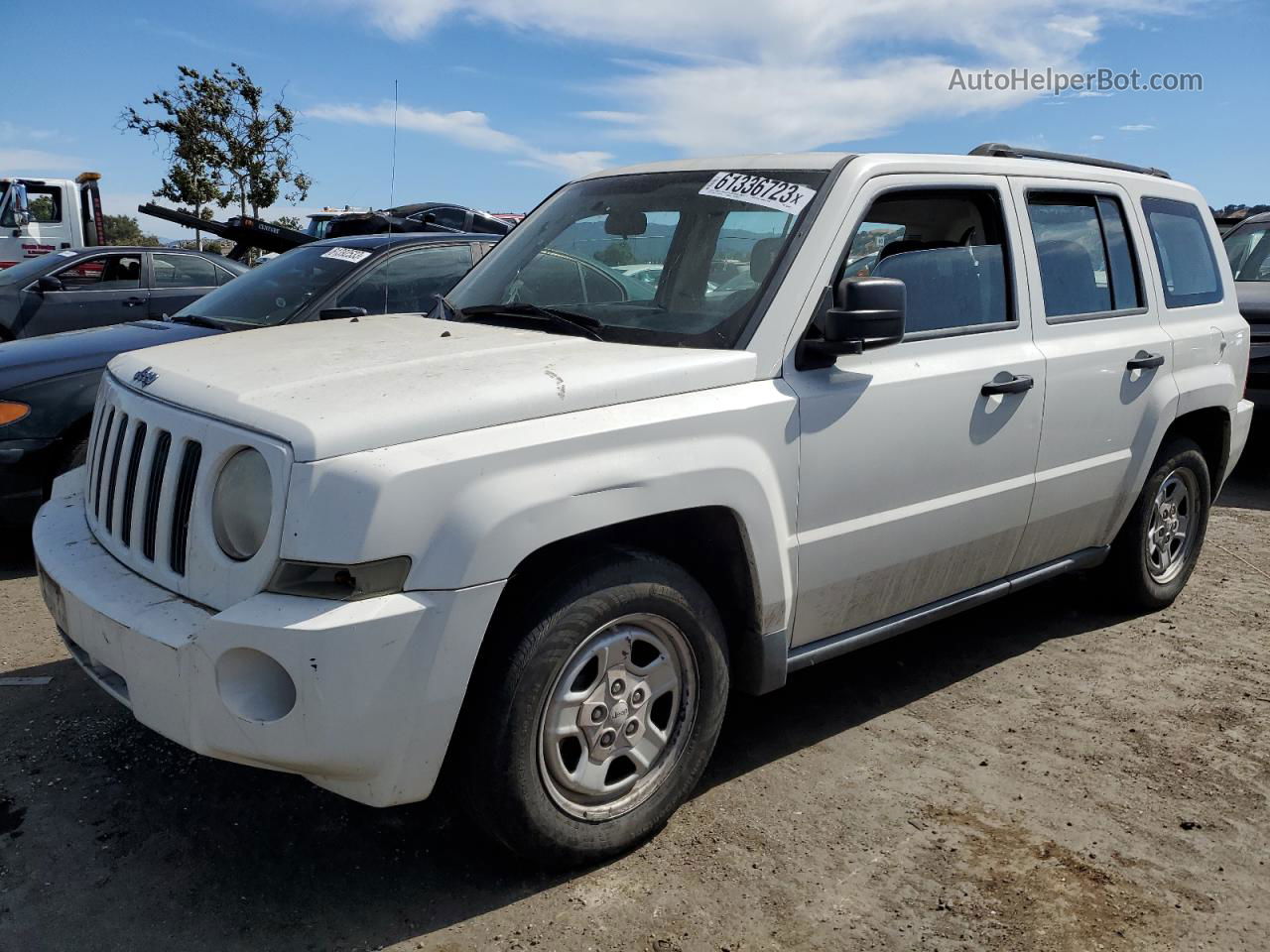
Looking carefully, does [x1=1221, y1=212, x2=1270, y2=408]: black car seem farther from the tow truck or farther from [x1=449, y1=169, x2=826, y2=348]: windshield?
the tow truck

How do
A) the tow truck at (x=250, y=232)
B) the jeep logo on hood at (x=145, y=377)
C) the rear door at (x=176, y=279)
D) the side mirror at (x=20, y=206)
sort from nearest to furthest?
1. the jeep logo on hood at (x=145, y=377)
2. the tow truck at (x=250, y=232)
3. the rear door at (x=176, y=279)
4. the side mirror at (x=20, y=206)

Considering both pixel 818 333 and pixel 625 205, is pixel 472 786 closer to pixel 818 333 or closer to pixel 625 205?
pixel 818 333

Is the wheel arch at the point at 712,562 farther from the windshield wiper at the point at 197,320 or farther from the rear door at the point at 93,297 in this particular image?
the rear door at the point at 93,297

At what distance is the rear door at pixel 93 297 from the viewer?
9.62m

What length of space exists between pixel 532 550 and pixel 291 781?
136 cm

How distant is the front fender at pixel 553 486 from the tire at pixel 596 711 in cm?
20

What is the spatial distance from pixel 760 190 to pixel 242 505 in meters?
1.89

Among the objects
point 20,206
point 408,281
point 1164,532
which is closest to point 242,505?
point 408,281

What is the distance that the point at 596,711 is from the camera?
2.78 m

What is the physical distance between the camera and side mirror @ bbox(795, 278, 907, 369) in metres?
3.02

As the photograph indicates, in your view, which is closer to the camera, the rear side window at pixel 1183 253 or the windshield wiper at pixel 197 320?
the rear side window at pixel 1183 253

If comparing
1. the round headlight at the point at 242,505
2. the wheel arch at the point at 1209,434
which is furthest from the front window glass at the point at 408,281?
the wheel arch at the point at 1209,434

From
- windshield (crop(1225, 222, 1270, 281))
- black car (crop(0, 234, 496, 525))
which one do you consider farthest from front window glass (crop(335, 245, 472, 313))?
windshield (crop(1225, 222, 1270, 281))

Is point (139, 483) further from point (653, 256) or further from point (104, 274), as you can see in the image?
point (104, 274)
